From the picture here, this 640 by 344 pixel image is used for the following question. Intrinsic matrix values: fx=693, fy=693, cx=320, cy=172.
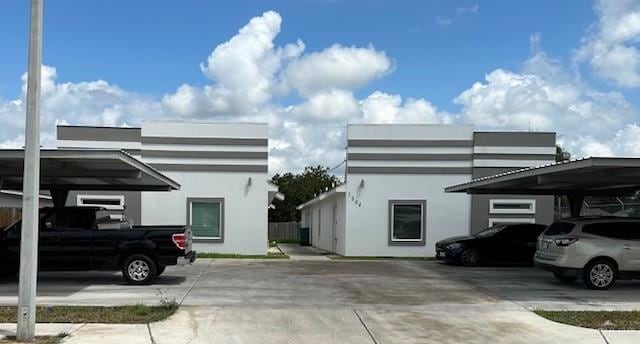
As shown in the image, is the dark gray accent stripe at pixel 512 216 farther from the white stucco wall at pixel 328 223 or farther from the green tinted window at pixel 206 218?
the green tinted window at pixel 206 218

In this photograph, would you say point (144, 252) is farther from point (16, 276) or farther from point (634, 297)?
point (634, 297)

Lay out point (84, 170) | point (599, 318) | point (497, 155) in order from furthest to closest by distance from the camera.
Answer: point (497, 155)
point (84, 170)
point (599, 318)

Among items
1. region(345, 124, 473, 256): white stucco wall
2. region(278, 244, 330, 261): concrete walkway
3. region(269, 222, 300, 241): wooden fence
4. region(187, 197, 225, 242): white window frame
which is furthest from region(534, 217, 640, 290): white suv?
region(269, 222, 300, 241): wooden fence

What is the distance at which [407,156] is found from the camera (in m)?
26.6

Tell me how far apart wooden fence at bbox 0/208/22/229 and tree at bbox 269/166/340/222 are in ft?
116

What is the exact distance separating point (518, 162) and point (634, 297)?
1278cm

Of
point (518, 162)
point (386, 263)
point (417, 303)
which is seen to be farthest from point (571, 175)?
point (518, 162)

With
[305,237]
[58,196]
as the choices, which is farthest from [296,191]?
[58,196]

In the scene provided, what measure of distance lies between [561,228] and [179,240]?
8.76 m

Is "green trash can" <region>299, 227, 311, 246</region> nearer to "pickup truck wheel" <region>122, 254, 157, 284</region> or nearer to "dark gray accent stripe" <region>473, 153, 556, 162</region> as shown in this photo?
"dark gray accent stripe" <region>473, 153, 556, 162</region>

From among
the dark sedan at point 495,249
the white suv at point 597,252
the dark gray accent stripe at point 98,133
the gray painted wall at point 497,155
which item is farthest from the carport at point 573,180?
the dark gray accent stripe at point 98,133

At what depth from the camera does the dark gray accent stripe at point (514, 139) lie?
26.7m

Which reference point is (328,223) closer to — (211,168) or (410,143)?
(410,143)

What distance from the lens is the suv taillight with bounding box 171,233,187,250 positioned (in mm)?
15383
